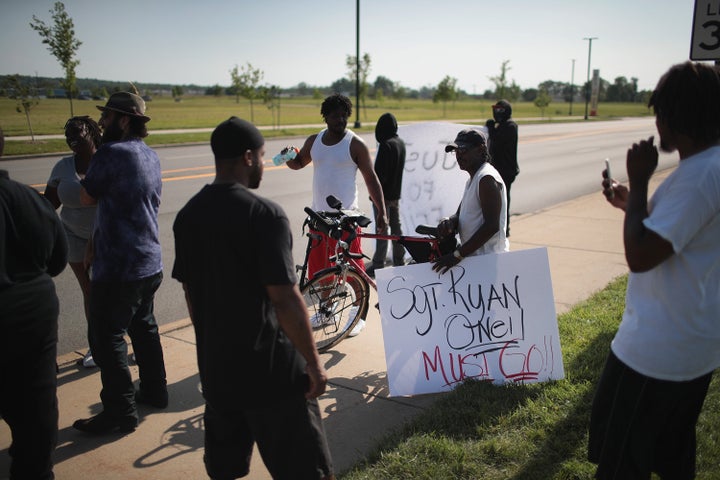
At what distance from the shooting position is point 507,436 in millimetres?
3361

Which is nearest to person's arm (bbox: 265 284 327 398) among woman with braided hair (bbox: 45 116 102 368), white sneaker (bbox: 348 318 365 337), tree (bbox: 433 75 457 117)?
woman with braided hair (bbox: 45 116 102 368)

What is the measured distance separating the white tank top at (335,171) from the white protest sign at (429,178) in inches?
91.2

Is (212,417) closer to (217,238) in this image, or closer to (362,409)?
(217,238)

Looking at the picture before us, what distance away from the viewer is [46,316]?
2.69 metres

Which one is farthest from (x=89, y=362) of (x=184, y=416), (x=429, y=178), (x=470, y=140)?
(x=429, y=178)

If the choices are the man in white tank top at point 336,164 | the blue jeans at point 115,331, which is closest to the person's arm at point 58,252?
the blue jeans at point 115,331

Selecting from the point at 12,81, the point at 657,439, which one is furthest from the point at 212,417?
the point at 12,81

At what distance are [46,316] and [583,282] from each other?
5389 mm

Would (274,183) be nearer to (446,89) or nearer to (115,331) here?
(115,331)

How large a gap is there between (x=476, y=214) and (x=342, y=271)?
1206 mm

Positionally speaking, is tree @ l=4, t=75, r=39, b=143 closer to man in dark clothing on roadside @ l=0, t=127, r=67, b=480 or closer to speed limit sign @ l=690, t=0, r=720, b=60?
man in dark clothing on roadside @ l=0, t=127, r=67, b=480

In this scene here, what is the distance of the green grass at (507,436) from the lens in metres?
3.05

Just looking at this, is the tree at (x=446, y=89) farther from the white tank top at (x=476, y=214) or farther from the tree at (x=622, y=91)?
the tree at (x=622, y=91)

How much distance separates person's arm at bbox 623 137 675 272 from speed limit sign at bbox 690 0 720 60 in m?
3.30
